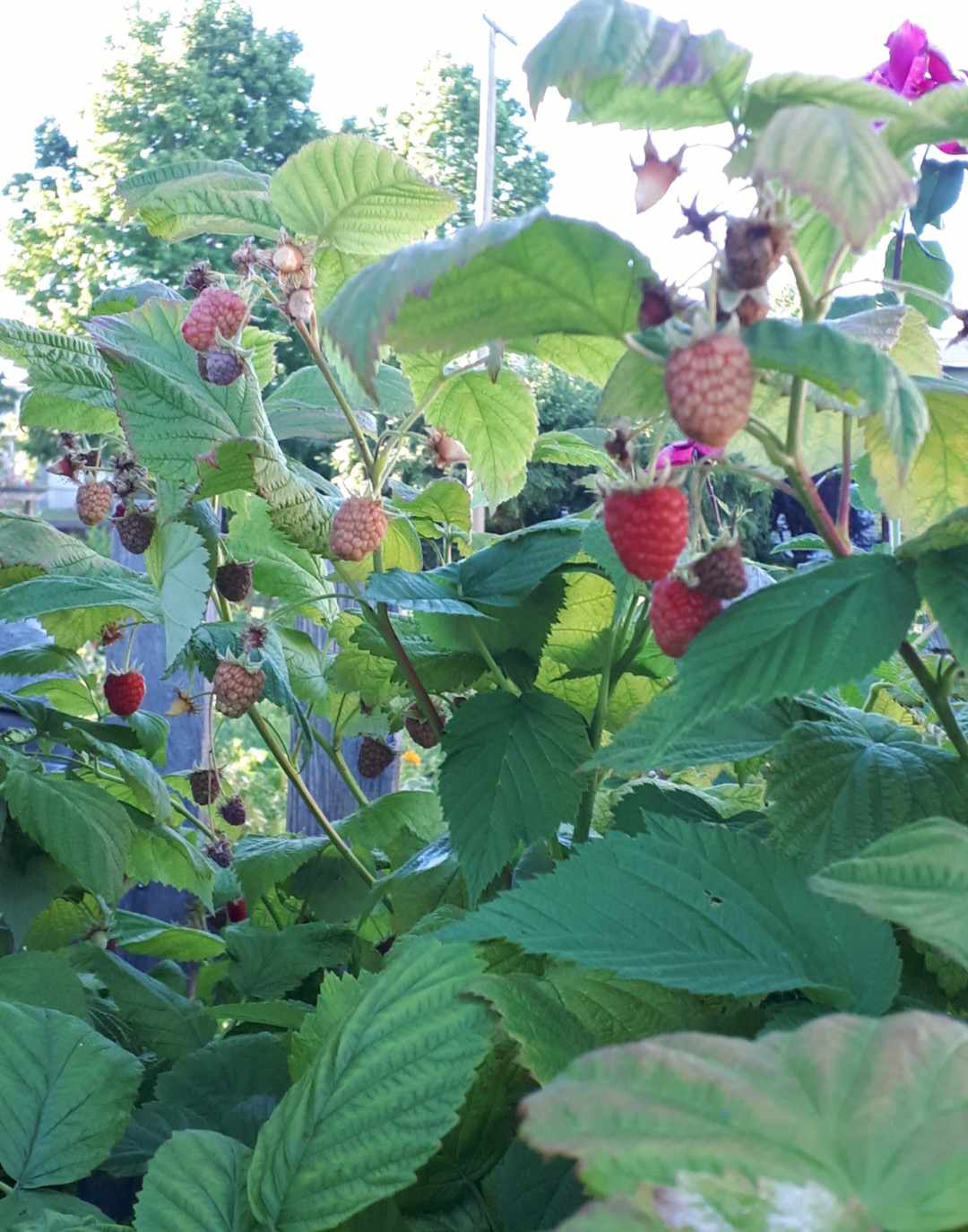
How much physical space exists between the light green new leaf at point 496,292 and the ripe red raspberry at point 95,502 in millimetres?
640

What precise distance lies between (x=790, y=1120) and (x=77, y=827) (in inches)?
31.1

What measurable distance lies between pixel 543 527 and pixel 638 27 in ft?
1.33

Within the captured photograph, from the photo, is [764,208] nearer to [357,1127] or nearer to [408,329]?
[408,329]

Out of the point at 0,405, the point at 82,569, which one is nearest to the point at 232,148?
the point at 0,405

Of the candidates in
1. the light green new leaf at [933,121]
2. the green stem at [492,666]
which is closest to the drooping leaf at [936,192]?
the green stem at [492,666]

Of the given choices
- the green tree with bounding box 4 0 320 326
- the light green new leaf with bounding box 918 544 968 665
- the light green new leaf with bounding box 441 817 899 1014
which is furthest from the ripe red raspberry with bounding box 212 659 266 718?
the green tree with bounding box 4 0 320 326

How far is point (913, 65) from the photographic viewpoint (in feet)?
2.74

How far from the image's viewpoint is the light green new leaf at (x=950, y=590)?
0.49 meters

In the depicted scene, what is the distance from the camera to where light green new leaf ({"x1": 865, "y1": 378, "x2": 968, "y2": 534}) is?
0.58m

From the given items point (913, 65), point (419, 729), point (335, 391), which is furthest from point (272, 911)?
point (913, 65)

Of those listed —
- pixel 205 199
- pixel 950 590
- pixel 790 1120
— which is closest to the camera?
pixel 790 1120

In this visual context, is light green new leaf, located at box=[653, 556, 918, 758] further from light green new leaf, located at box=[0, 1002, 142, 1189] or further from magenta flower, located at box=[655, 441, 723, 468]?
light green new leaf, located at box=[0, 1002, 142, 1189]

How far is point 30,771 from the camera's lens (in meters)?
1.04

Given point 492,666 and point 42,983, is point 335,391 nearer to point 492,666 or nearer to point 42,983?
point 492,666
